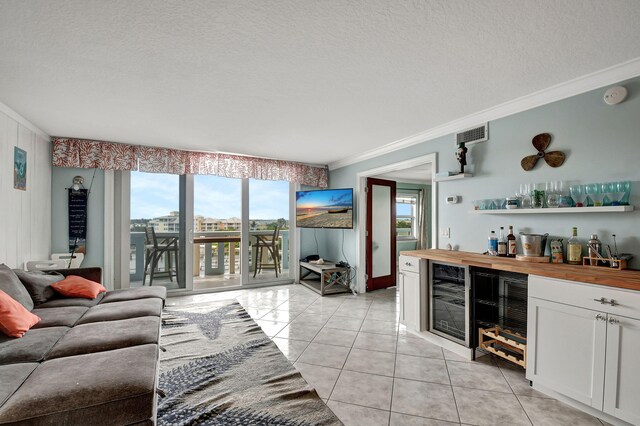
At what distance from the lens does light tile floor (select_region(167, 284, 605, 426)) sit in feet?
6.07

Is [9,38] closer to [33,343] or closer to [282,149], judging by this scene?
[33,343]

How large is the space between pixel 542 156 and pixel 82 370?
138 inches

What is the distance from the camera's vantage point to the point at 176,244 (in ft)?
15.4

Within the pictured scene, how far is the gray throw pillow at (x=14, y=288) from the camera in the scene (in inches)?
89.0

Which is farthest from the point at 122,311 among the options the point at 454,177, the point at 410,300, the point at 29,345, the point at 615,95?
the point at 615,95

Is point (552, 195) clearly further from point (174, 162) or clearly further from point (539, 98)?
point (174, 162)

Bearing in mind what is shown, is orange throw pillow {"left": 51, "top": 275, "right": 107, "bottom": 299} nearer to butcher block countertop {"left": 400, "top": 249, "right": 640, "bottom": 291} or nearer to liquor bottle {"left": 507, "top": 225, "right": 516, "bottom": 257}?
butcher block countertop {"left": 400, "top": 249, "right": 640, "bottom": 291}

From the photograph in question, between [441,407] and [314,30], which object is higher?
[314,30]

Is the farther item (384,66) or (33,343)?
(384,66)

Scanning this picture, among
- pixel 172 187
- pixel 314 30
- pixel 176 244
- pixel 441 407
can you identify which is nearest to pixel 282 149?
pixel 172 187

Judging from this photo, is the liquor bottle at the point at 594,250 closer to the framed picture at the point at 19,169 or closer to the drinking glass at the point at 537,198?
the drinking glass at the point at 537,198

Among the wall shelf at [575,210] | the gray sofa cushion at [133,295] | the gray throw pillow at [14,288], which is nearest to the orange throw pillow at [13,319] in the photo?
the gray throw pillow at [14,288]

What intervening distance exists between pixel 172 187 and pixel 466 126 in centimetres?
422

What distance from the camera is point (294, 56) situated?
1972 mm
